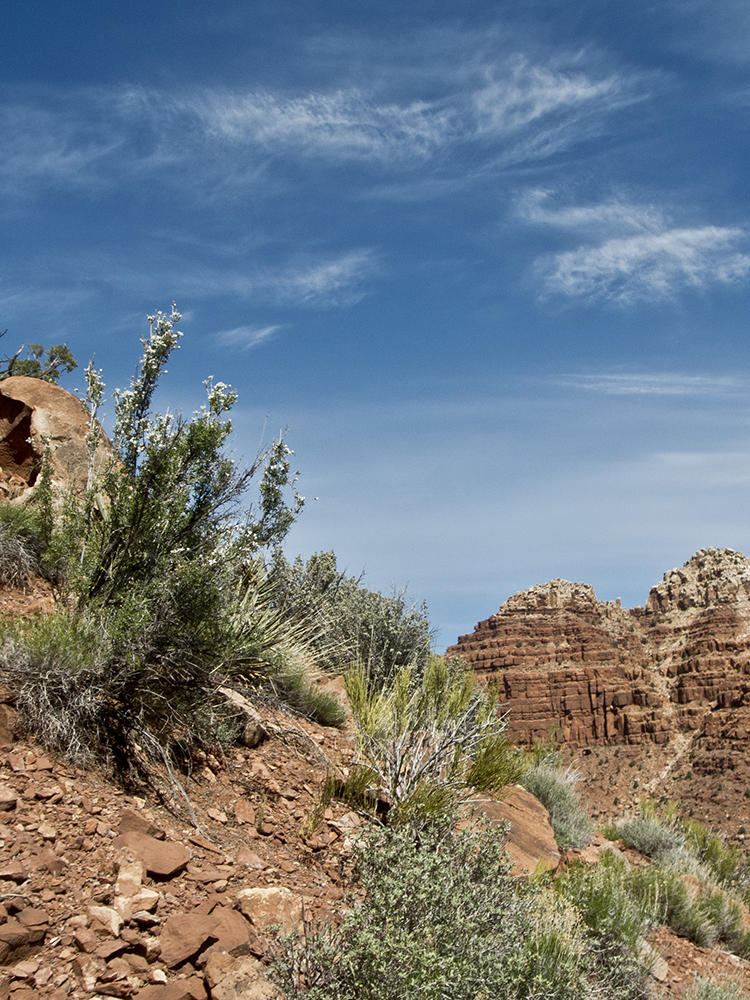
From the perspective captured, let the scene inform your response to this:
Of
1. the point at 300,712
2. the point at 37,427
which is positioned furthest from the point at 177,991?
the point at 37,427

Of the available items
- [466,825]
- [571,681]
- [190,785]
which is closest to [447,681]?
[466,825]

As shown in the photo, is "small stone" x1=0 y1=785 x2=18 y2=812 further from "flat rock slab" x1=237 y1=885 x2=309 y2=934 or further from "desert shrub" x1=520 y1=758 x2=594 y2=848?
"desert shrub" x1=520 y1=758 x2=594 y2=848

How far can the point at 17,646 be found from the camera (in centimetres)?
516

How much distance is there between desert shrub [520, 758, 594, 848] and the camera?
9328mm

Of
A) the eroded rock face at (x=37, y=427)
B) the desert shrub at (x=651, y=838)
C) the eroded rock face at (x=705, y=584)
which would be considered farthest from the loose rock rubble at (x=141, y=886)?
the eroded rock face at (x=705, y=584)

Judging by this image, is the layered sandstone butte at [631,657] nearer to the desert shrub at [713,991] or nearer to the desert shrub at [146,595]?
the desert shrub at [713,991]

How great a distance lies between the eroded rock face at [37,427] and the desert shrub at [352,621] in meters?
3.02

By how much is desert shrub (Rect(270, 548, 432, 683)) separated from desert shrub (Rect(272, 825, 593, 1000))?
489cm

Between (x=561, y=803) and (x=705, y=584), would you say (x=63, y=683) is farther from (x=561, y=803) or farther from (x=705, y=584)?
(x=705, y=584)

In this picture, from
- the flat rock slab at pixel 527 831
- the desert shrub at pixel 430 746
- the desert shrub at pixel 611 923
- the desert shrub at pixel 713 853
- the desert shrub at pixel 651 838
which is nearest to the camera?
the desert shrub at pixel 611 923

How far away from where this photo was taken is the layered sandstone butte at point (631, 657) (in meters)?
86.5

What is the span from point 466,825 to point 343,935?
10.3 feet

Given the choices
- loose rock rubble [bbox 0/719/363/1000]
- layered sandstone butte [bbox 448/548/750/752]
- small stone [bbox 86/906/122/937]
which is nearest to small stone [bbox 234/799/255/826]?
loose rock rubble [bbox 0/719/363/1000]

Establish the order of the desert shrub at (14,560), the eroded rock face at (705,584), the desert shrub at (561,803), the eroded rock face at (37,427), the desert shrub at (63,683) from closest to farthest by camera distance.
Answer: the desert shrub at (63,683) → the desert shrub at (14,560) → the desert shrub at (561,803) → the eroded rock face at (37,427) → the eroded rock face at (705,584)
